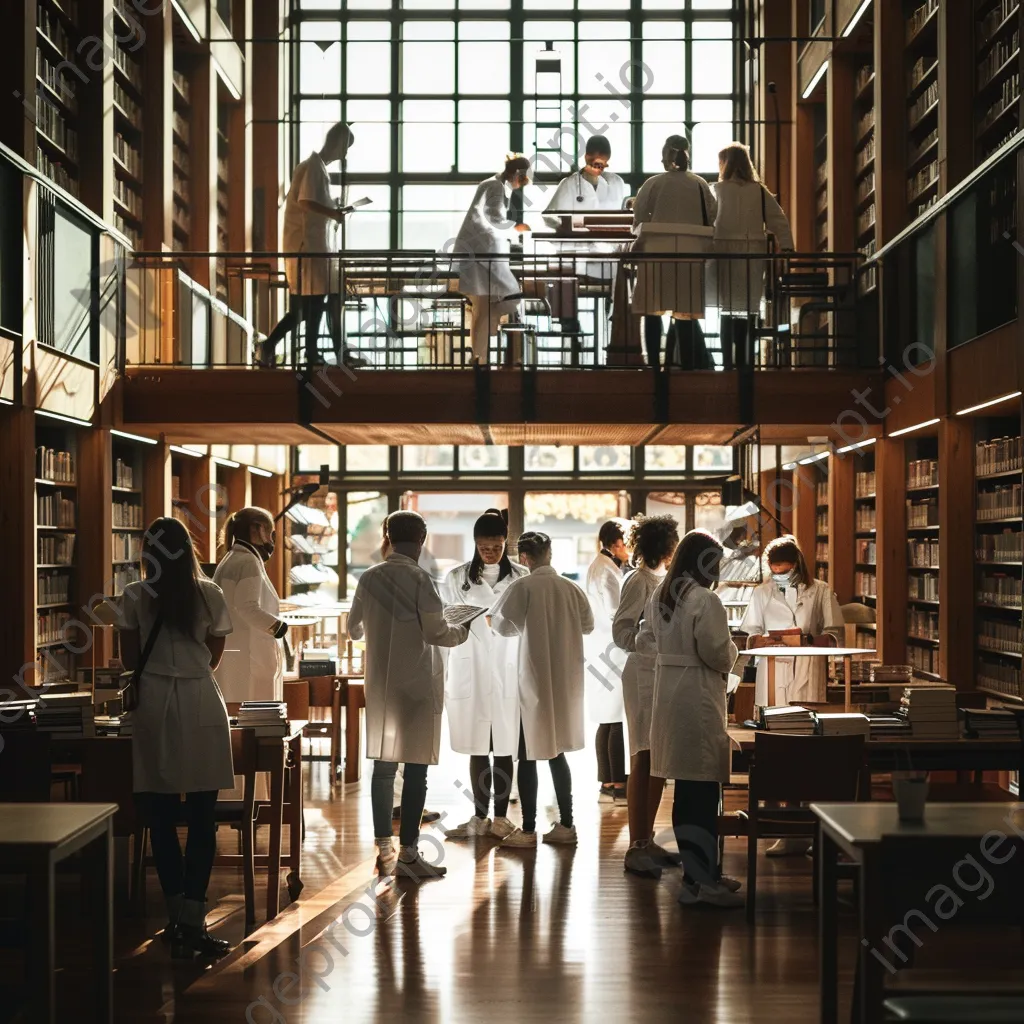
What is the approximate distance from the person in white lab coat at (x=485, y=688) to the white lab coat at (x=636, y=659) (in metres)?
0.73

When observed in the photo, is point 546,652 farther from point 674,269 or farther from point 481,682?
point 674,269

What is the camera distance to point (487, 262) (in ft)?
28.9

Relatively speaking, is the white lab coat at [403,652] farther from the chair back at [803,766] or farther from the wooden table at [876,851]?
the wooden table at [876,851]

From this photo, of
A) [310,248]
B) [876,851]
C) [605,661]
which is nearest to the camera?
[876,851]

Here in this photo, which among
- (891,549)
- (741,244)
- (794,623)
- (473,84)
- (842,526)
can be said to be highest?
(473,84)

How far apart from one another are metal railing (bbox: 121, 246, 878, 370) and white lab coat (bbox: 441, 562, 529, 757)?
221 cm

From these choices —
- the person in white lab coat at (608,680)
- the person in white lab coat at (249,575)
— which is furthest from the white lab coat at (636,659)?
the person in white lab coat at (249,575)

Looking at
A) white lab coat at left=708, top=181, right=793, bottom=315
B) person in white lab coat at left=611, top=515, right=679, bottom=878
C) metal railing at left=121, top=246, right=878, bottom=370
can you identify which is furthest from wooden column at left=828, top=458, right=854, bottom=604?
person in white lab coat at left=611, top=515, right=679, bottom=878

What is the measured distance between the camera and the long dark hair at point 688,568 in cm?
515

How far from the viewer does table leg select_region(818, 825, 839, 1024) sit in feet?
11.1

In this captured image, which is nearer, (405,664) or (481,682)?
(405,664)

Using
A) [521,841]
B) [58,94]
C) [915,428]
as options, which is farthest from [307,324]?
[521,841]

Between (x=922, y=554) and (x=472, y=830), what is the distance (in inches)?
160

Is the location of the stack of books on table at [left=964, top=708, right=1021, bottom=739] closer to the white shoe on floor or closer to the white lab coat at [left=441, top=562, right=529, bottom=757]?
the white shoe on floor
